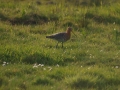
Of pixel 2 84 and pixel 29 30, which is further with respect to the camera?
pixel 29 30

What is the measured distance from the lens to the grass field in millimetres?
7555

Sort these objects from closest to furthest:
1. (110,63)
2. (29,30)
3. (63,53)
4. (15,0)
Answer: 1. (110,63)
2. (63,53)
3. (29,30)
4. (15,0)

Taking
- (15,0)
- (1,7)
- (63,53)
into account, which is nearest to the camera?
(63,53)

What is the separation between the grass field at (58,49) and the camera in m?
7.55

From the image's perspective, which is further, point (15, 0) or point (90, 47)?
point (15, 0)

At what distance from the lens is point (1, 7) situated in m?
14.5

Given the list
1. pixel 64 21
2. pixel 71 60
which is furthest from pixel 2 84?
pixel 64 21

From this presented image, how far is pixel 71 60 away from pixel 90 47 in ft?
4.47

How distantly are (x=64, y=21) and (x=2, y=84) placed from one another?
5.93m

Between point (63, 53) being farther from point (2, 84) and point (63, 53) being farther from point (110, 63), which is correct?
point (2, 84)

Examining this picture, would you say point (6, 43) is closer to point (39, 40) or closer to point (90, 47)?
point (39, 40)

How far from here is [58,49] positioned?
10000mm

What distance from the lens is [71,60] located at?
30.0ft

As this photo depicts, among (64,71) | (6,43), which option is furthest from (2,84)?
(6,43)
